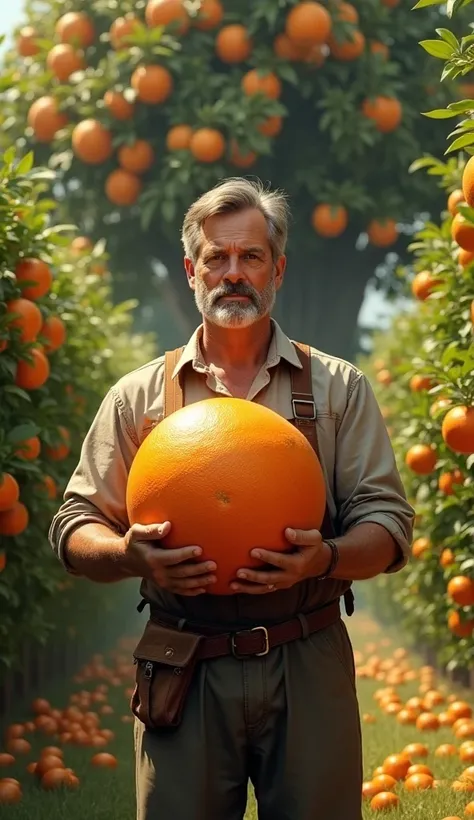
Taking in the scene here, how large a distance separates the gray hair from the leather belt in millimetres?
983

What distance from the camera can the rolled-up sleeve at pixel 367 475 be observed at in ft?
10.4

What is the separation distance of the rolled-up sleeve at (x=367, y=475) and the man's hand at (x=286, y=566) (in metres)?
0.27

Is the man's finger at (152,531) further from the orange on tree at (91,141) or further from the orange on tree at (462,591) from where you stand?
the orange on tree at (91,141)

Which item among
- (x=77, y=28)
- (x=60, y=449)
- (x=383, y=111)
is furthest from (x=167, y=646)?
(x=77, y=28)

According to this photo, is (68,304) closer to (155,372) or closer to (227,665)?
(155,372)

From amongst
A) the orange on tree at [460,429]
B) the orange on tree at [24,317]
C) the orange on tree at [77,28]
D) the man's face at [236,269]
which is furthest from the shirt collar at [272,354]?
the orange on tree at [77,28]

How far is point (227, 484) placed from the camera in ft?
9.57

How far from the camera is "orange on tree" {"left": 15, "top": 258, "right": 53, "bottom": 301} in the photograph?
5.61m

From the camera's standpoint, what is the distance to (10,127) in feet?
37.5

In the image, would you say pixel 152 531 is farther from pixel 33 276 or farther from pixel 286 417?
pixel 33 276

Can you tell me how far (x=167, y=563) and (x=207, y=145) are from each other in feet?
25.3

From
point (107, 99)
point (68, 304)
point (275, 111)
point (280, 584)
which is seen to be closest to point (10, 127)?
point (107, 99)

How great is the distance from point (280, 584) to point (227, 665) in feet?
1.12

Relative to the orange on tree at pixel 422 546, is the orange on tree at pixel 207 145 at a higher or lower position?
higher
